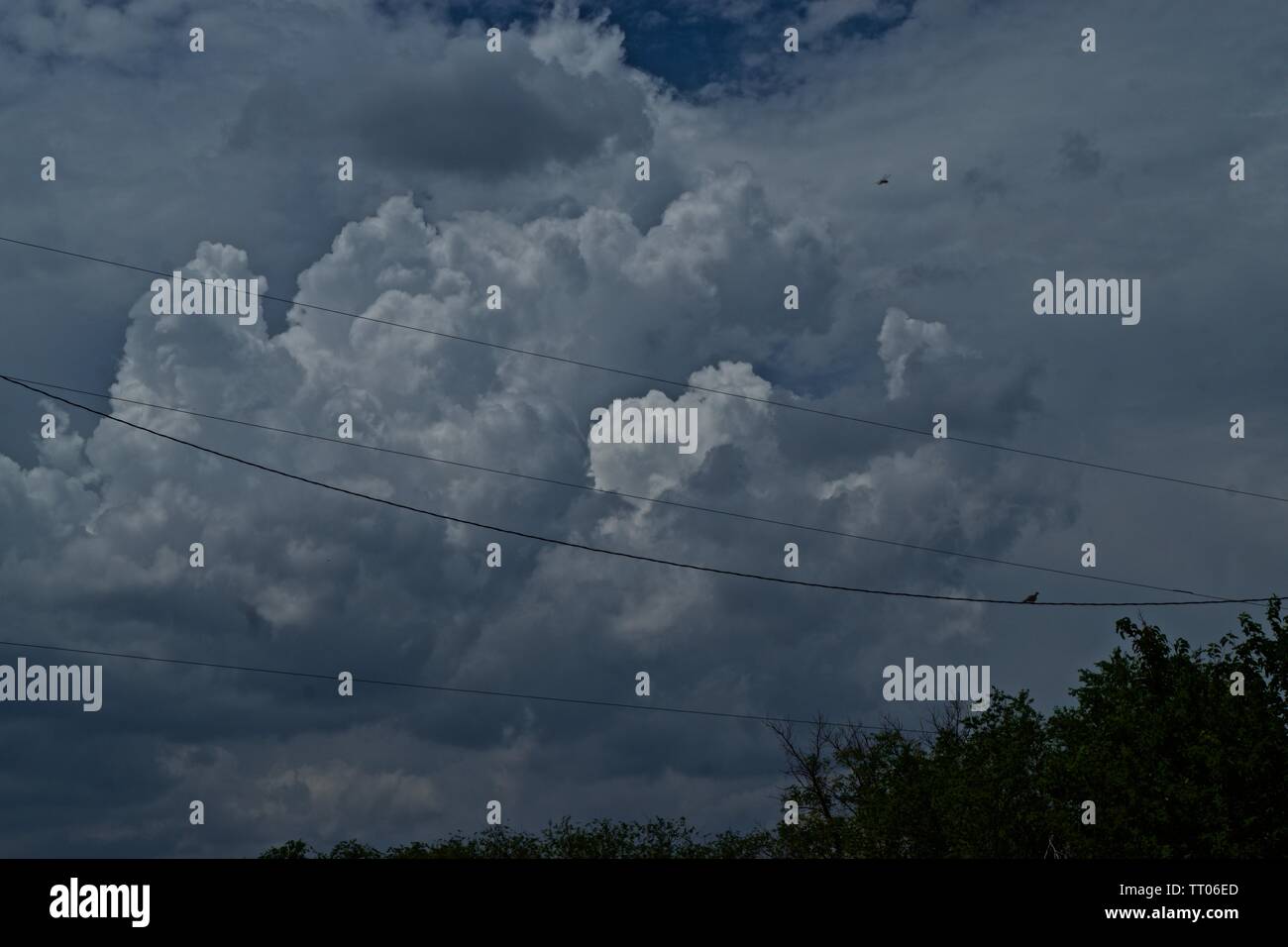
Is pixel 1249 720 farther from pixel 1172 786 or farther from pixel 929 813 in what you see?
pixel 929 813

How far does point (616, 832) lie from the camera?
353ft

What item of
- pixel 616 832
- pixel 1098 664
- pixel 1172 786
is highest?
pixel 1098 664

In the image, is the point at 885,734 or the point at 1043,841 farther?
the point at 885,734

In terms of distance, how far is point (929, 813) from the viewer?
7550cm
